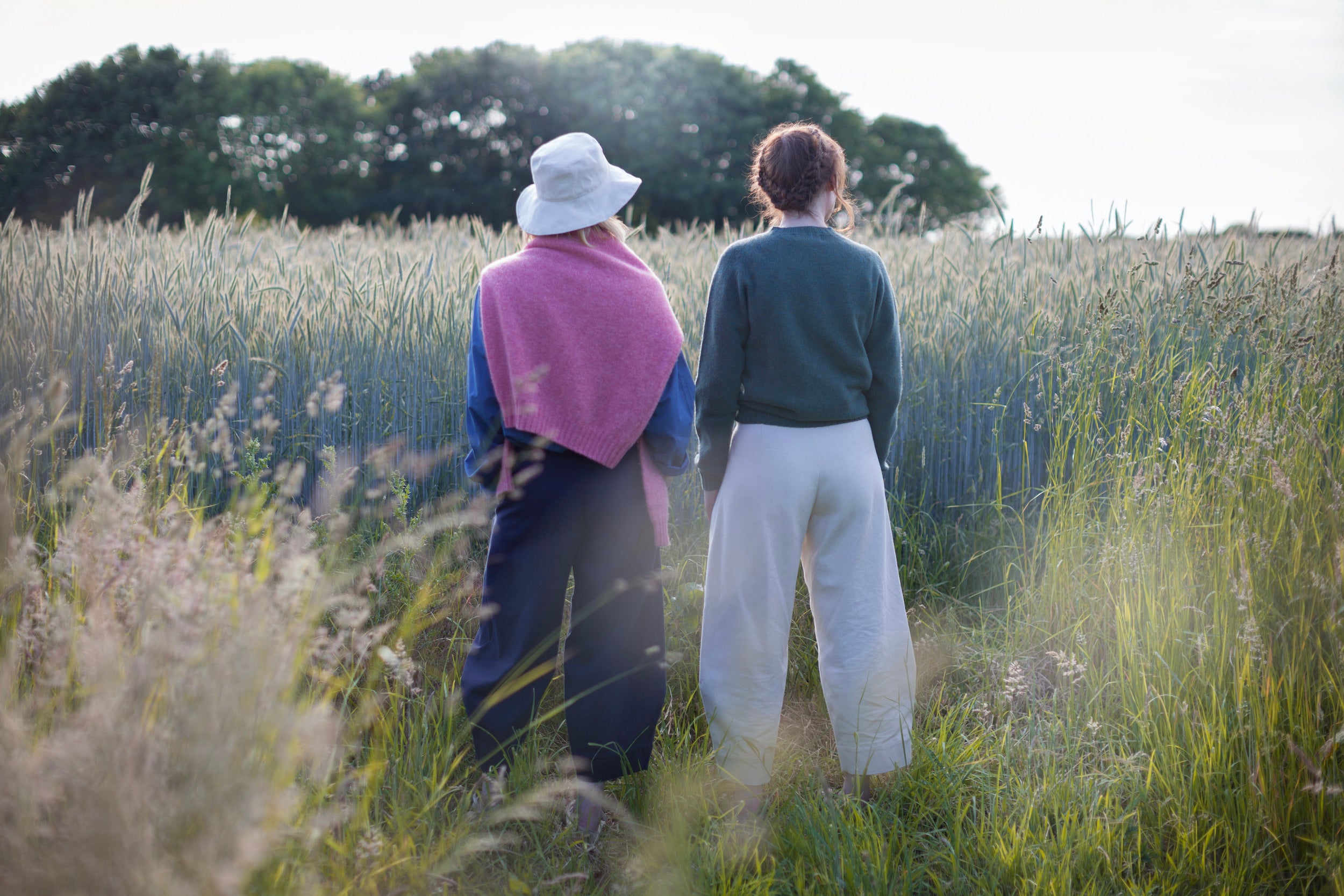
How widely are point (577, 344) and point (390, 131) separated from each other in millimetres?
32105

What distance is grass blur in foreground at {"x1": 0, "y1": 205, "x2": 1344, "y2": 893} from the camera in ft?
4.09

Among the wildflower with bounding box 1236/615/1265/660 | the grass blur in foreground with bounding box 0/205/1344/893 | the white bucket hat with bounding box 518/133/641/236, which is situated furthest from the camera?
the white bucket hat with bounding box 518/133/641/236

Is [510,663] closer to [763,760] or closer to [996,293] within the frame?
[763,760]

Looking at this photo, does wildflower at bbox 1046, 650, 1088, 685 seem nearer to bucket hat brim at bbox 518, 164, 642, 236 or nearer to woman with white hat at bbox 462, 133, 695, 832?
woman with white hat at bbox 462, 133, 695, 832

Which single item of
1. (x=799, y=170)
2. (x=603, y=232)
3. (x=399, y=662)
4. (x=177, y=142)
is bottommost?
(x=399, y=662)

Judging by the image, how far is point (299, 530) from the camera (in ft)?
4.83

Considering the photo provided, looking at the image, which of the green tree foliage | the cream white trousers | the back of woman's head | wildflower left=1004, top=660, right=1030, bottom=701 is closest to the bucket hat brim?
the back of woman's head

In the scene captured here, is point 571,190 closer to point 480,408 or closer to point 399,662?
point 480,408

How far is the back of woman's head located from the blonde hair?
1.16 ft

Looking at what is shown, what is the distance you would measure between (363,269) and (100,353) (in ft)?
3.76

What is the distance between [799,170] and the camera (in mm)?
1902

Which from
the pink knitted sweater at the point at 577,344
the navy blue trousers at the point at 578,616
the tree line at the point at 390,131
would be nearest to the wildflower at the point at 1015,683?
the navy blue trousers at the point at 578,616

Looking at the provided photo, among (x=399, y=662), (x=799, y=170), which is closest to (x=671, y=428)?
(x=799, y=170)

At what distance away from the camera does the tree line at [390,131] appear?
25.5 meters
